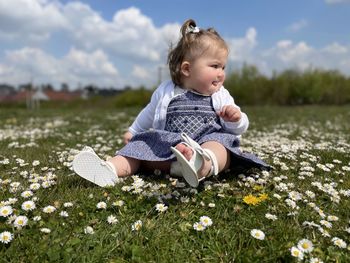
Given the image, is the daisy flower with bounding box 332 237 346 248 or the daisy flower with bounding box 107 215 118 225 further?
the daisy flower with bounding box 107 215 118 225

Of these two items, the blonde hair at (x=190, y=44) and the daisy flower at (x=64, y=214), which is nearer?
the daisy flower at (x=64, y=214)

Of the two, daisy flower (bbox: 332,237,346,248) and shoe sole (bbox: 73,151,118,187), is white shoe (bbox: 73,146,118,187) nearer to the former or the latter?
shoe sole (bbox: 73,151,118,187)

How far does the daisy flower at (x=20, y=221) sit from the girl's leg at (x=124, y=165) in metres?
1.42

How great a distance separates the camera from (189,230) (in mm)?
2996

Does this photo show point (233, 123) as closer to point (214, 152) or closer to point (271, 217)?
point (214, 152)

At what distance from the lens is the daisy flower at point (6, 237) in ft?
8.79

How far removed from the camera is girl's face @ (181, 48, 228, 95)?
4.50 metres

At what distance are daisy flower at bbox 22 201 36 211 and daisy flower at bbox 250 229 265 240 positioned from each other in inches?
67.5

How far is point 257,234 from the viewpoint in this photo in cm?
282

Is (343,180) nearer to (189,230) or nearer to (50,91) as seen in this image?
(189,230)

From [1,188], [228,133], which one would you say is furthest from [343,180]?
[1,188]

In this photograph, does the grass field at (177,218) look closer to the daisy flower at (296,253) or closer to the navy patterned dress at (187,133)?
the daisy flower at (296,253)

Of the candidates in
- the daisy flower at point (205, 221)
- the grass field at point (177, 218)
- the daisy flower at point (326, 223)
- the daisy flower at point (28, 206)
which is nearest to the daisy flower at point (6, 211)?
the grass field at point (177, 218)

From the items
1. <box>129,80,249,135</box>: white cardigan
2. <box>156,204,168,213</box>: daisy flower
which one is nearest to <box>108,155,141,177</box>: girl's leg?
<box>129,80,249,135</box>: white cardigan
